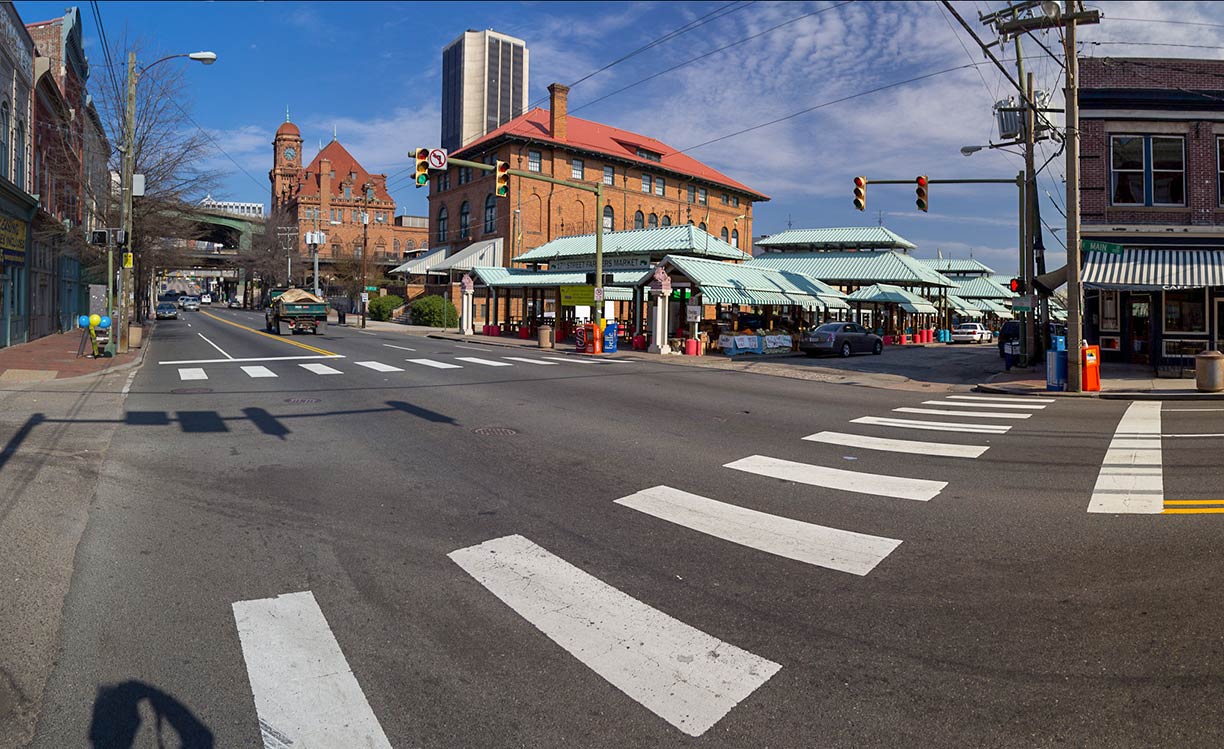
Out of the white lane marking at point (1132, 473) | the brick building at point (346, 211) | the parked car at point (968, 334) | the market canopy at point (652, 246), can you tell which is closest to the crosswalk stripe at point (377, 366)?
the white lane marking at point (1132, 473)

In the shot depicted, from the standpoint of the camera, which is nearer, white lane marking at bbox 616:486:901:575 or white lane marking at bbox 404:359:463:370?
white lane marking at bbox 616:486:901:575

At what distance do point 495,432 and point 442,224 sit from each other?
63.7 meters

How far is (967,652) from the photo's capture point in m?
3.93

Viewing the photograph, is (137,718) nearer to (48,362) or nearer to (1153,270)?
(48,362)

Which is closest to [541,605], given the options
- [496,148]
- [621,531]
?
[621,531]

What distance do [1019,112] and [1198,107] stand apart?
4569mm

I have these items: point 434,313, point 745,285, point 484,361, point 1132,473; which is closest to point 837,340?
point 745,285

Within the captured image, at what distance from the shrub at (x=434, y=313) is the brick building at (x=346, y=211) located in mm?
42364

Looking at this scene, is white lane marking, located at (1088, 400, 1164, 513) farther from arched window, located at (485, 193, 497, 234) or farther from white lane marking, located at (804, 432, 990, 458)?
arched window, located at (485, 193, 497, 234)

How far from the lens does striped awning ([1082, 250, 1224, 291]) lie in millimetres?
19172

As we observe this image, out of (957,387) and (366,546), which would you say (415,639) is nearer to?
(366,546)

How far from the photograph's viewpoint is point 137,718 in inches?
132

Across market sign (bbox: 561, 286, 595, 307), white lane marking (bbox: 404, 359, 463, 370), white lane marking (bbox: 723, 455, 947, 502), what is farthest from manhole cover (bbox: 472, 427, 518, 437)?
market sign (bbox: 561, 286, 595, 307)

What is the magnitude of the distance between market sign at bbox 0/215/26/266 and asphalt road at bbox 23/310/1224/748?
1805 centimetres
